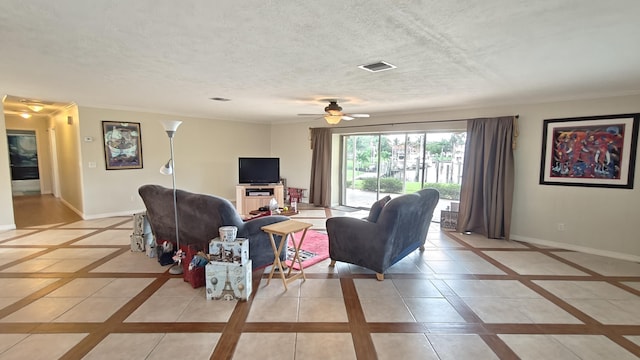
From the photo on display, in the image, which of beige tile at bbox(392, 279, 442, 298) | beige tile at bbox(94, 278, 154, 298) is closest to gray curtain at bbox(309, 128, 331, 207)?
beige tile at bbox(392, 279, 442, 298)

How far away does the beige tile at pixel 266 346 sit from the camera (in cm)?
206

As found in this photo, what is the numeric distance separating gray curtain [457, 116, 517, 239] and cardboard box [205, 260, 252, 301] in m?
4.16

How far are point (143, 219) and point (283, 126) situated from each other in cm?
507

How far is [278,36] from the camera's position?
2154 millimetres

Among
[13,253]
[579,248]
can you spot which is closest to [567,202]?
[579,248]

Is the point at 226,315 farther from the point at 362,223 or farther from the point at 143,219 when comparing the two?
the point at 143,219

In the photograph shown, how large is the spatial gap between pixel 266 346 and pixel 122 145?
5786 millimetres

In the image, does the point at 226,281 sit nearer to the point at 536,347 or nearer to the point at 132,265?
the point at 132,265

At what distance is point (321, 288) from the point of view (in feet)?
10.1

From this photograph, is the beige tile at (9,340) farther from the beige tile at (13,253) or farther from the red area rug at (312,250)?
the red area rug at (312,250)

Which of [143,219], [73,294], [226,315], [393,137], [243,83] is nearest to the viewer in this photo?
[226,315]

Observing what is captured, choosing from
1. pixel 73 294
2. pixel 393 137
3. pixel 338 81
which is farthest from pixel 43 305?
pixel 393 137

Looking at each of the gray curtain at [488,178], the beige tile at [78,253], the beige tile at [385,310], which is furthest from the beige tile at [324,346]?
the gray curtain at [488,178]

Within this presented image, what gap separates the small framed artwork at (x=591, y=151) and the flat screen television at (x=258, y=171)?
208 inches
